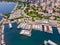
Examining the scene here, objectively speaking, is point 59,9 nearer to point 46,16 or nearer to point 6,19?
point 46,16

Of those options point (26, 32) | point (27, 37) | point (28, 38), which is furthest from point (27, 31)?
point (28, 38)

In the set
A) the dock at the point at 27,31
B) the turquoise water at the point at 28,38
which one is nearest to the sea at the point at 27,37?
the turquoise water at the point at 28,38

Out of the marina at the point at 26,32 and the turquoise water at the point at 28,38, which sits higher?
the marina at the point at 26,32

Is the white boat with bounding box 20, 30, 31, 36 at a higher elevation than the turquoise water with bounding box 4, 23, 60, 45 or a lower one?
higher

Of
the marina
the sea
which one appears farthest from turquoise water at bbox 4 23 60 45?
the marina

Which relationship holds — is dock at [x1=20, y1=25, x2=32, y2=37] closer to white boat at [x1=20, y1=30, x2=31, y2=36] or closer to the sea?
white boat at [x1=20, y1=30, x2=31, y2=36]

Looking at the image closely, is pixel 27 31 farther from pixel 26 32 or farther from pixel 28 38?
pixel 28 38

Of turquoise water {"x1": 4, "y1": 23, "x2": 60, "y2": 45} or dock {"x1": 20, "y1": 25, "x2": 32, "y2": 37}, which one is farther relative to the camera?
dock {"x1": 20, "y1": 25, "x2": 32, "y2": 37}

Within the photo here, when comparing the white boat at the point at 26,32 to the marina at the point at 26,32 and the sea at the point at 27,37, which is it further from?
the sea at the point at 27,37
